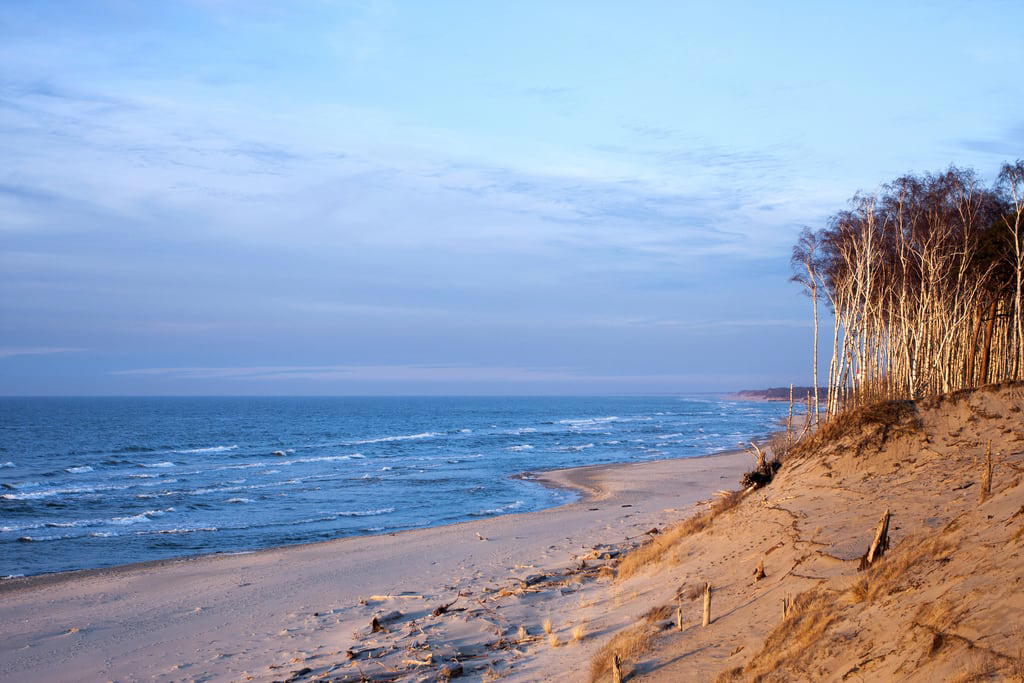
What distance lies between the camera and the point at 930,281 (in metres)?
22.4

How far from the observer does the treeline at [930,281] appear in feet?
72.8

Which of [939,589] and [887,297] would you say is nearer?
[939,589]

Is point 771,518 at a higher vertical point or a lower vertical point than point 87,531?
higher

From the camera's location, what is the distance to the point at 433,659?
36.8ft

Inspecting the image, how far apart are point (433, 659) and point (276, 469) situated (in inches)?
1512

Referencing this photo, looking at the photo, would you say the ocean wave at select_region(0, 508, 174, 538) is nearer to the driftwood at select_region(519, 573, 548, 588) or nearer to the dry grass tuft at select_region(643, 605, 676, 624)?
the driftwood at select_region(519, 573, 548, 588)

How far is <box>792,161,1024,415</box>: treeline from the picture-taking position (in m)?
22.2

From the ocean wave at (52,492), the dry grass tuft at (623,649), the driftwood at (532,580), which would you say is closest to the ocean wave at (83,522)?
the ocean wave at (52,492)

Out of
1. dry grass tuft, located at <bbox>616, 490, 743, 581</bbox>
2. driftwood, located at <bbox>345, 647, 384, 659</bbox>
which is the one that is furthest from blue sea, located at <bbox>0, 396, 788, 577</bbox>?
driftwood, located at <bbox>345, 647, 384, 659</bbox>

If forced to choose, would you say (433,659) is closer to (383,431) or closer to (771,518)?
(771,518)

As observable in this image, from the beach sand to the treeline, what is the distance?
304 inches

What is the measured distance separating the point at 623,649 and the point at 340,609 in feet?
26.0

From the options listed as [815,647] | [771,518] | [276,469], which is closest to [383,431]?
[276,469]

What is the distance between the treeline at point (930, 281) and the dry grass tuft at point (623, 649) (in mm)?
13474
